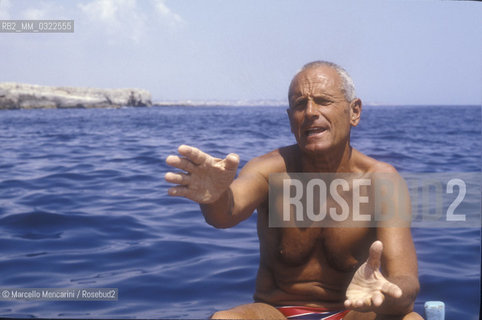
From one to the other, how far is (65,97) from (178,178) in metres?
62.2

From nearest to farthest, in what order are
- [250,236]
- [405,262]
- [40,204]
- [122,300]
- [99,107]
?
[405,262] < [122,300] < [250,236] < [40,204] < [99,107]

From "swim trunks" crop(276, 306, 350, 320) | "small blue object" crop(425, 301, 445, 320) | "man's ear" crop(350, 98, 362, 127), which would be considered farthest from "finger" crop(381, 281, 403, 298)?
"man's ear" crop(350, 98, 362, 127)

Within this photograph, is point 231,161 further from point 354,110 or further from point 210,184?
point 354,110

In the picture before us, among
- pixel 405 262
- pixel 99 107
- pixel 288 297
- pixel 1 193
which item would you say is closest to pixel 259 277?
pixel 288 297

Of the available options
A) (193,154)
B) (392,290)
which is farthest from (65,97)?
(392,290)

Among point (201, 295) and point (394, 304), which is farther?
point (201, 295)

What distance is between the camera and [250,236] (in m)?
Answer: 5.73

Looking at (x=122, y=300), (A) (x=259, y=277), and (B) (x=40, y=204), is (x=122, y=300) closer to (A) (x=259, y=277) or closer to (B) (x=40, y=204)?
(A) (x=259, y=277)

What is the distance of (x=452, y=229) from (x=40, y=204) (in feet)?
16.8

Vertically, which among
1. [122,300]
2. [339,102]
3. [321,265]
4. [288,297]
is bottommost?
[122,300]

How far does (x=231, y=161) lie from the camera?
2148 millimetres

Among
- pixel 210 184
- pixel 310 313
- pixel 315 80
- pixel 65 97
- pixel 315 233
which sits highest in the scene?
pixel 65 97

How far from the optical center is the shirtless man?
2584mm

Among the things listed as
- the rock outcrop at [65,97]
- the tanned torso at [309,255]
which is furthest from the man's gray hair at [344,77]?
the rock outcrop at [65,97]
